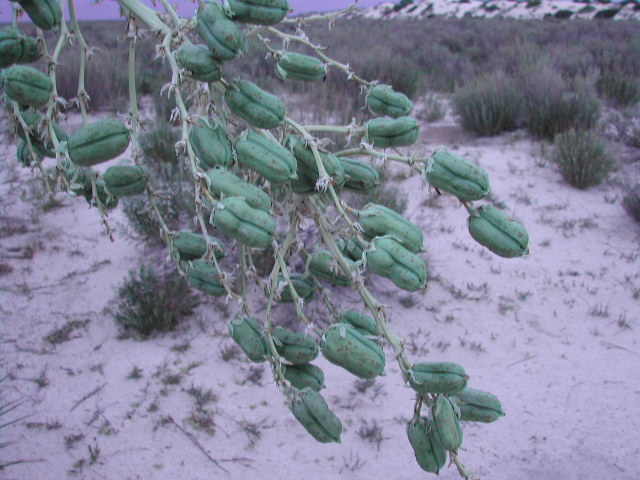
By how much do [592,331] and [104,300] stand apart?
2.88 meters

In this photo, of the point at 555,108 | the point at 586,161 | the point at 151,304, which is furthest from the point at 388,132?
the point at 555,108

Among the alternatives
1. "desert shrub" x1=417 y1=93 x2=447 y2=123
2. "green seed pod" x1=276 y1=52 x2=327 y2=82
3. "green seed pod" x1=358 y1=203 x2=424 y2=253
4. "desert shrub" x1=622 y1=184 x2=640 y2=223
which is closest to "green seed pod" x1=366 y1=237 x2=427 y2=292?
"green seed pod" x1=358 y1=203 x2=424 y2=253

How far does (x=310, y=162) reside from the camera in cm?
93

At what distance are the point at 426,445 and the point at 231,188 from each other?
0.51m

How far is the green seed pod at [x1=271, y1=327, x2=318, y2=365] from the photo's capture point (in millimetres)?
1047

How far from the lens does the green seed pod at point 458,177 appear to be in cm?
87

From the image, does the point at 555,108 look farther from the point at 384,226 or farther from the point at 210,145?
the point at 210,145

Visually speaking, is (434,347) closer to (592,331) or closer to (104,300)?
(592,331)

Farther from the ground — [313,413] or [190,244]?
[190,244]

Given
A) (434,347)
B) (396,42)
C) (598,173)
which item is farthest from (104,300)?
(396,42)

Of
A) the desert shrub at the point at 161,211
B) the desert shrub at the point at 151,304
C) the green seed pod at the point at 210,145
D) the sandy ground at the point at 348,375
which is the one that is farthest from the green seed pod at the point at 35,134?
the desert shrub at the point at 161,211

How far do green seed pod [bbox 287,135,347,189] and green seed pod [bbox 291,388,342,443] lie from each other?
1.22 feet

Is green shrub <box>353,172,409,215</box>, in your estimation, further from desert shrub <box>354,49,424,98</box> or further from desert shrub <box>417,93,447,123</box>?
desert shrub <box>354,49,424,98</box>

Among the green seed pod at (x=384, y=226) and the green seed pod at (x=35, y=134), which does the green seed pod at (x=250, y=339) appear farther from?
the green seed pod at (x=35, y=134)
